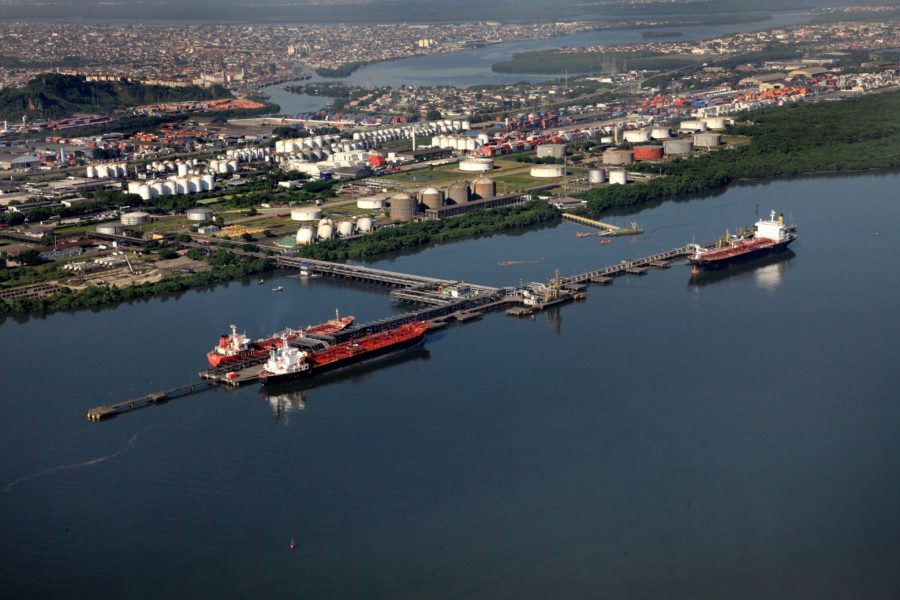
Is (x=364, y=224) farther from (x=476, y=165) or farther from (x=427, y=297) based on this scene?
(x=476, y=165)

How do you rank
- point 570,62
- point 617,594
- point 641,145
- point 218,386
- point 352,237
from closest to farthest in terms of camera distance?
point 617,594
point 218,386
point 352,237
point 641,145
point 570,62

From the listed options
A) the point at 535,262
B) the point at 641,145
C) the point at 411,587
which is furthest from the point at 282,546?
the point at 641,145

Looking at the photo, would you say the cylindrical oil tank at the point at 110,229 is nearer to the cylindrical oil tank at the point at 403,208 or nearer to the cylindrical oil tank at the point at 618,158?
the cylindrical oil tank at the point at 403,208

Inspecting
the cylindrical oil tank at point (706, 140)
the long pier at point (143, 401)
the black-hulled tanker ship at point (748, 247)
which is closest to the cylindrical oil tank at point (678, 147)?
the cylindrical oil tank at point (706, 140)

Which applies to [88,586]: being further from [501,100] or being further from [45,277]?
[501,100]

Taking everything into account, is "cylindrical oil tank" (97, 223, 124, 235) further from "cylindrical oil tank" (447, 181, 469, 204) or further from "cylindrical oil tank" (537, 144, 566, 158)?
"cylindrical oil tank" (537, 144, 566, 158)
